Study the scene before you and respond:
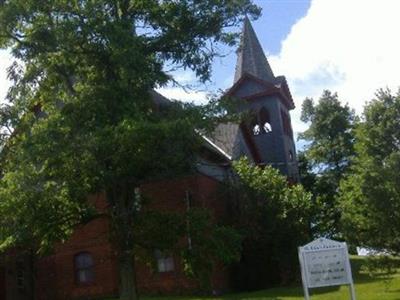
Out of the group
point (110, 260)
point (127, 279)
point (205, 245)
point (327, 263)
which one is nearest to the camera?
point (327, 263)

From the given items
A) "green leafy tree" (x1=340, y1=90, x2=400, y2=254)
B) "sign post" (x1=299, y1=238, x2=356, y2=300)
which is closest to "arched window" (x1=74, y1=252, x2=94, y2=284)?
"green leafy tree" (x1=340, y1=90, x2=400, y2=254)

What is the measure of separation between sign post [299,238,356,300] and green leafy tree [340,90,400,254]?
6.85 metres

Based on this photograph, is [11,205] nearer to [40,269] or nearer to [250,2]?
[250,2]

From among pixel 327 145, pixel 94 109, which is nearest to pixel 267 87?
pixel 327 145

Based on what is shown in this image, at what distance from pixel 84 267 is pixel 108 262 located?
1538 mm

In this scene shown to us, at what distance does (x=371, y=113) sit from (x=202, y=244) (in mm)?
9175

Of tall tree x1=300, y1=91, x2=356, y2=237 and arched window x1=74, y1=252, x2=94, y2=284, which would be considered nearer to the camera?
arched window x1=74, y1=252, x2=94, y2=284

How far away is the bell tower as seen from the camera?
147 ft

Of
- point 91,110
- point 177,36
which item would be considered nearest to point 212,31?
point 177,36

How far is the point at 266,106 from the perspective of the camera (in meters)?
45.5

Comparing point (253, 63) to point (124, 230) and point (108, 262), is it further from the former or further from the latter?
point (124, 230)

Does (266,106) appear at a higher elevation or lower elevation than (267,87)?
lower

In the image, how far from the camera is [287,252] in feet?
101

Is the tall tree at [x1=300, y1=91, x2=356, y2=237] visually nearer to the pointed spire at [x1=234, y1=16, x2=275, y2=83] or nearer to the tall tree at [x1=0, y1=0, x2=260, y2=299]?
the pointed spire at [x1=234, y1=16, x2=275, y2=83]
